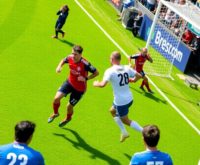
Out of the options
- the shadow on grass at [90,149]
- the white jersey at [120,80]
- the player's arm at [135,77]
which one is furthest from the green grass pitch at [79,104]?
the player's arm at [135,77]

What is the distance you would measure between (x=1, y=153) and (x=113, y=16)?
63.6ft

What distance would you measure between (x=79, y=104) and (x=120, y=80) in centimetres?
334

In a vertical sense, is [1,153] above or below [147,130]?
below

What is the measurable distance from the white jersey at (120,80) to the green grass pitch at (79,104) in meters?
1.47

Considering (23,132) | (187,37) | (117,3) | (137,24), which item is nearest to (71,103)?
(23,132)

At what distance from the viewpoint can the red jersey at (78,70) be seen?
1096 cm

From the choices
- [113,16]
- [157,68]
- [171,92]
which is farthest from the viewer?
[113,16]

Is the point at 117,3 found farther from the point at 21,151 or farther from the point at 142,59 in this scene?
the point at 21,151

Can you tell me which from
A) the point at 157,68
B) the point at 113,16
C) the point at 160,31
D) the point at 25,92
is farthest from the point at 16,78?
the point at 113,16

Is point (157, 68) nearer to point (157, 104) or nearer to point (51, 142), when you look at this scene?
point (157, 104)

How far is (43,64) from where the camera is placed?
15.8 meters

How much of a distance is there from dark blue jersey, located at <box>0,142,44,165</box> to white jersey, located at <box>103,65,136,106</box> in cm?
429

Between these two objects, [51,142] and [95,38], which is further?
[95,38]

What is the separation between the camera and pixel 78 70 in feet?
36.1
